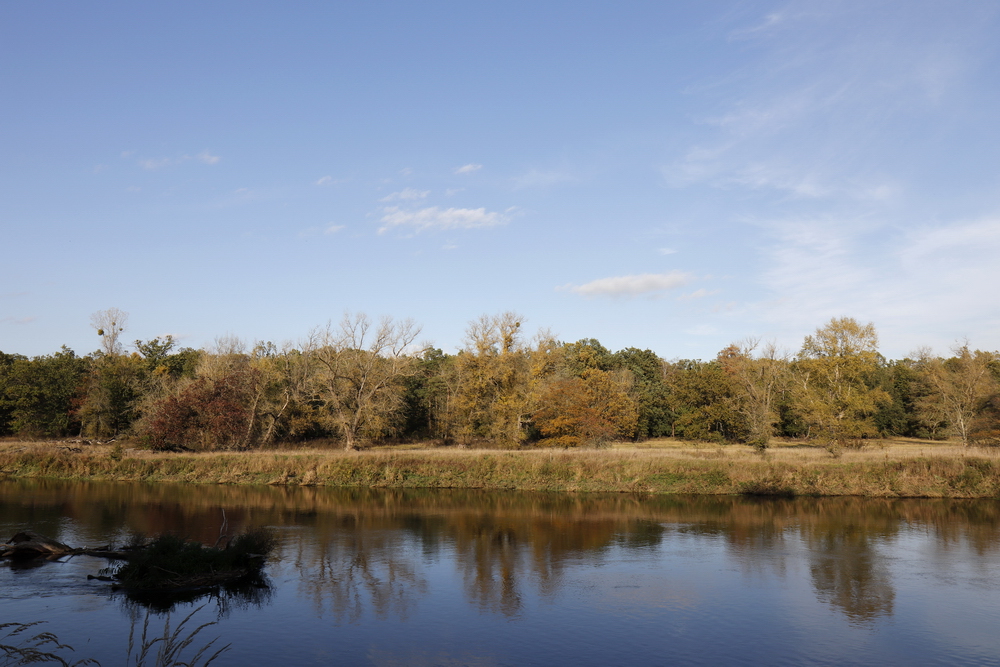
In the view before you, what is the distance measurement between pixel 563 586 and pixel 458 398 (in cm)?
4036

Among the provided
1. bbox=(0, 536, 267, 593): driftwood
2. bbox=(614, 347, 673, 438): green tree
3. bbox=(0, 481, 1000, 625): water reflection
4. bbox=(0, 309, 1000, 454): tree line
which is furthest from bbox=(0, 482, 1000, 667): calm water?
bbox=(614, 347, 673, 438): green tree

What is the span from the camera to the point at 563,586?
19156mm

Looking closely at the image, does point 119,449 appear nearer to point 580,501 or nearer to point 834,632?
point 580,501

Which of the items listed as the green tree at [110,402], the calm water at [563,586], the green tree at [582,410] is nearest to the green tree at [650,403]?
the green tree at [582,410]

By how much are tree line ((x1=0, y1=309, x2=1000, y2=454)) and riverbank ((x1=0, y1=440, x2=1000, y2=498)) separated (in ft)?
17.3

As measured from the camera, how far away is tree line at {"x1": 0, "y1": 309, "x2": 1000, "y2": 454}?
5303 cm

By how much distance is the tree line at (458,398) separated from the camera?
5303 cm

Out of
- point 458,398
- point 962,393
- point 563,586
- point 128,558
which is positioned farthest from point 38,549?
point 962,393

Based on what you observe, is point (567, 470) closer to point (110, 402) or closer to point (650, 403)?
point (650, 403)

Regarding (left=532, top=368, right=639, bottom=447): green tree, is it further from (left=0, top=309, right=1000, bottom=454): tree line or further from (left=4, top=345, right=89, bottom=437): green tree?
(left=4, top=345, right=89, bottom=437): green tree

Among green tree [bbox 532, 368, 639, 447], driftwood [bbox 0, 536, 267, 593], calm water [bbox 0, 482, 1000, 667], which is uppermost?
green tree [bbox 532, 368, 639, 447]

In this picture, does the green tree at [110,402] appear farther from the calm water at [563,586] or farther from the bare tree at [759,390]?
the bare tree at [759,390]

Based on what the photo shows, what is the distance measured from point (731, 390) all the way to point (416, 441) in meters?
31.7

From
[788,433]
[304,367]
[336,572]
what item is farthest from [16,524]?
[788,433]
